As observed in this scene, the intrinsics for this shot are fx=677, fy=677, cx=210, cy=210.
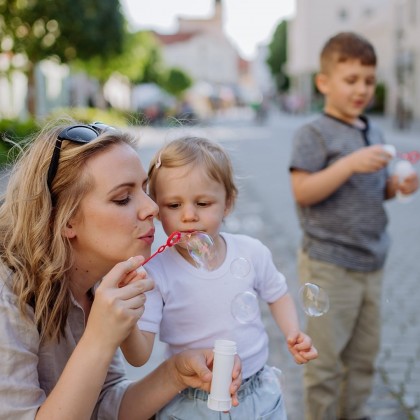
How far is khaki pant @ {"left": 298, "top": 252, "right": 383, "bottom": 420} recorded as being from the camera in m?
3.08

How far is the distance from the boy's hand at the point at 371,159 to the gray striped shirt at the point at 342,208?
27 centimetres

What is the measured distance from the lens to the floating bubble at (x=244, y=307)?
1.95 meters

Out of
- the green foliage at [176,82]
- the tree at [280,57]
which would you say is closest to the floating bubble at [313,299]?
the green foliage at [176,82]

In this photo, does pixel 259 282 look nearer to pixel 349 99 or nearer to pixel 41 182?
pixel 41 182

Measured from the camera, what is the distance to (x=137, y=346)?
1821 mm

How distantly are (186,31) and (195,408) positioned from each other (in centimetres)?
11903

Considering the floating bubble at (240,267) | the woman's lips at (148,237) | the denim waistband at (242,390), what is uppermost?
the woman's lips at (148,237)

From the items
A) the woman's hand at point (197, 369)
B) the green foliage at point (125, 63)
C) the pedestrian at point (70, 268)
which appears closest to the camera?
the pedestrian at point (70, 268)

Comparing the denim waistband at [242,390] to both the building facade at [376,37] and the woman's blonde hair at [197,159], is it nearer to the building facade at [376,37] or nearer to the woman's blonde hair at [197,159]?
the woman's blonde hair at [197,159]

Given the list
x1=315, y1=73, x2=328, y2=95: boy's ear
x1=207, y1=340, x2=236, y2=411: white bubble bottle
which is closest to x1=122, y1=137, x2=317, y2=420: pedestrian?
x1=207, y1=340, x2=236, y2=411: white bubble bottle

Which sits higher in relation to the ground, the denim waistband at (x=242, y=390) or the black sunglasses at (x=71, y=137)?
the black sunglasses at (x=71, y=137)

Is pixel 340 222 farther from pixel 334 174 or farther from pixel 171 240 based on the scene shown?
pixel 171 240

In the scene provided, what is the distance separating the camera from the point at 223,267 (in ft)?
6.66

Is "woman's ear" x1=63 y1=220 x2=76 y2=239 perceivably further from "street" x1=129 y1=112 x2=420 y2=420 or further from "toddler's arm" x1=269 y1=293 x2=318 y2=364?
"toddler's arm" x1=269 y1=293 x2=318 y2=364
